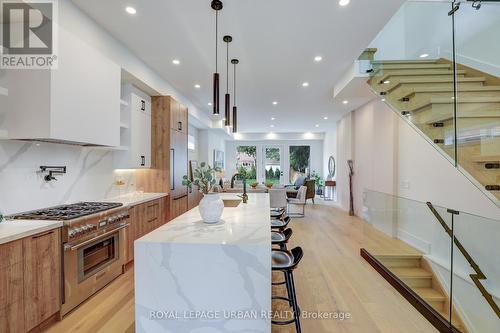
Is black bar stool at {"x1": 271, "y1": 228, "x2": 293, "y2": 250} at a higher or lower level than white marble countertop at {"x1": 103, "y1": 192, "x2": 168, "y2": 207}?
lower

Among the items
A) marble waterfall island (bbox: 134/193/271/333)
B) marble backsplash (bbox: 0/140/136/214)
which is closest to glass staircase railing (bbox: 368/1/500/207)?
marble waterfall island (bbox: 134/193/271/333)

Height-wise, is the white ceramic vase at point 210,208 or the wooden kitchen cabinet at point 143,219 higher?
the white ceramic vase at point 210,208

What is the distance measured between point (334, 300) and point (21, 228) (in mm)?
3020

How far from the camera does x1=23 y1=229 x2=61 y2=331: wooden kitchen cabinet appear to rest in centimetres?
191

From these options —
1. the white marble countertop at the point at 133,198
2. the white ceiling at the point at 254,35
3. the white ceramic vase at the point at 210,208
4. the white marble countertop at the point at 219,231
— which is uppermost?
the white ceiling at the point at 254,35

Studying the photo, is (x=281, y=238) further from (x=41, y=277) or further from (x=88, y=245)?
(x=41, y=277)

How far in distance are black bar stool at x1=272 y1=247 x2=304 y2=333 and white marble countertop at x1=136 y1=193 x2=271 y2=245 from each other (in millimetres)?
295

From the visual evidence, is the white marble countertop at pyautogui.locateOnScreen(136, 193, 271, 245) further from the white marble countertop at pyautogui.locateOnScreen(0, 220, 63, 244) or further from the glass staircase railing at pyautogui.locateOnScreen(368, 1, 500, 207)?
the glass staircase railing at pyautogui.locateOnScreen(368, 1, 500, 207)

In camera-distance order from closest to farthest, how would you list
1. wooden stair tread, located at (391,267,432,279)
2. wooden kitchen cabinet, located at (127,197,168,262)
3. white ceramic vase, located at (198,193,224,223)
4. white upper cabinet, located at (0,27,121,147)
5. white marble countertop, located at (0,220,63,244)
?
white marble countertop, located at (0,220,63,244)
white ceramic vase, located at (198,193,224,223)
white upper cabinet, located at (0,27,121,147)
wooden stair tread, located at (391,267,432,279)
wooden kitchen cabinet, located at (127,197,168,262)

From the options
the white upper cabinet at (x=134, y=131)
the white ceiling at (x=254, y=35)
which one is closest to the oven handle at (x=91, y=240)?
the white upper cabinet at (x=134, y=131)

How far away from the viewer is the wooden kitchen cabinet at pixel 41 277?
191 centimetres

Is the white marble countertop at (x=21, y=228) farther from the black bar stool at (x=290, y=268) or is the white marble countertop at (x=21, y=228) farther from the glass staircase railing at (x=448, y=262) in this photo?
the glass staircase railing at (x=448, y=262)

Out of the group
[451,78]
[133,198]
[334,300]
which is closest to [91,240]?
[133,198]

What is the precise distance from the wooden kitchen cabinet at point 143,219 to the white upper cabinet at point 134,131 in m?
0.69
